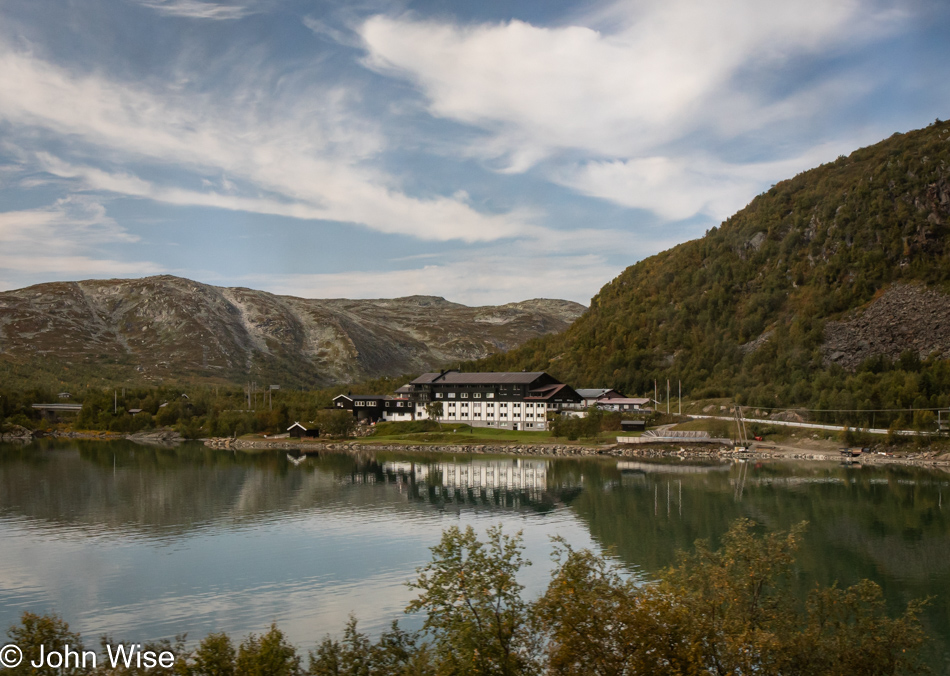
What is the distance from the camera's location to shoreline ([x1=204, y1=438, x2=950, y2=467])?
238 feet

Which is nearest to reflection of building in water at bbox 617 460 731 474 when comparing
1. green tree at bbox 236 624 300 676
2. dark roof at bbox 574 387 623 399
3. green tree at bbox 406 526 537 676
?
dark roof at bbox 574 387 623 399

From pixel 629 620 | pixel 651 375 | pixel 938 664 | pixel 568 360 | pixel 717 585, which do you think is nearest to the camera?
pixel 629 620

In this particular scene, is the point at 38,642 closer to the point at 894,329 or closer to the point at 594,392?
the point at 594,392

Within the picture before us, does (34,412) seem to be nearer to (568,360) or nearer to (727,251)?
(568,360)

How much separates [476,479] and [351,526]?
23.2 m

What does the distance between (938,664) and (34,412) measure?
135m

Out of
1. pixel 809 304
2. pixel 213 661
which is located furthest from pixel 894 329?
pixel 213 661

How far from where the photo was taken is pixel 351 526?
1693 inches

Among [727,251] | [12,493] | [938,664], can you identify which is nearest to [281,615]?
[938,664]

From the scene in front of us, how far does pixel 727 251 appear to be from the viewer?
464 feet

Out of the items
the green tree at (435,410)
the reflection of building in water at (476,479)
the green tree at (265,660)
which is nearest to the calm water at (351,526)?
the reflection of building in water at (476,479)

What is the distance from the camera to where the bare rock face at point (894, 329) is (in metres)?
95.3

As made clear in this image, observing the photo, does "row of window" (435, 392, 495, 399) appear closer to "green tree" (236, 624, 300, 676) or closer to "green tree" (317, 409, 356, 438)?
"green tree" (317, 409, 356, 438)

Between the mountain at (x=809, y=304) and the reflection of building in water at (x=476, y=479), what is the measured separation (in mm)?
39465
